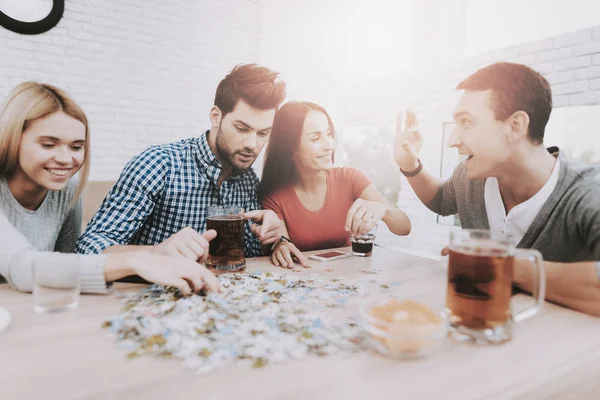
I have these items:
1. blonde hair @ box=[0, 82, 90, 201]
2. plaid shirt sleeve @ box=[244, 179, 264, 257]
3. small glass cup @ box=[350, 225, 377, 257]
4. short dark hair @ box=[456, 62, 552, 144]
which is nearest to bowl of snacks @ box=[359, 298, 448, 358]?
small glass cup @ box=[350, 225, 377, 257]

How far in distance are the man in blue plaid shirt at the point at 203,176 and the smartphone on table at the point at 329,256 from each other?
0.55 feet

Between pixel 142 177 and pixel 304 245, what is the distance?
2.49 feet

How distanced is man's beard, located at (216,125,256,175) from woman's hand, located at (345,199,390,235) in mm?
511

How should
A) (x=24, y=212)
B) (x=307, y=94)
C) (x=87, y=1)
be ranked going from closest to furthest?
(x=24, y=212) → (x=307, y=94) → (x=87, y=1)

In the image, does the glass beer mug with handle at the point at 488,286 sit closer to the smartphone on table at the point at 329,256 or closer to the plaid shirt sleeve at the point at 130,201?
the smartphone on table at the point at 329,256

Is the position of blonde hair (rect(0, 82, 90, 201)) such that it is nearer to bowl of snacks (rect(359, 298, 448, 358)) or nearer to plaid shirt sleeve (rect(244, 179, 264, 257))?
plaid shirt sleeve (rect(244, 179, 264, 257))

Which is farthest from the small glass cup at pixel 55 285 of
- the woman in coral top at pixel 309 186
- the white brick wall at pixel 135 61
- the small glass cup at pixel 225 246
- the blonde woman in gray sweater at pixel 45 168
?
the white brick wall at pixel 135 61

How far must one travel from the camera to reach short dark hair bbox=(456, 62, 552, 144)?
1.37m

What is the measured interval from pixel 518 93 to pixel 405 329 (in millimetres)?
1037

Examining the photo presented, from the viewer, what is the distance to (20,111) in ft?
4.86

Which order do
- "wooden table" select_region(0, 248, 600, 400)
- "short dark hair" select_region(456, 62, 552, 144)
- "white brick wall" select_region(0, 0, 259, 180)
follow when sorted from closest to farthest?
"wooden table" select_region(0, 248, 600, 400), "short dark hair" select_region(456, 62, 552, 144), "white brick wall" select_region(0, 0, 259, 180)

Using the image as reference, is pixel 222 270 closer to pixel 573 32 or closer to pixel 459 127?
pixel 459 127

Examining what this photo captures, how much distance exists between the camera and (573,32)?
1721 millimetres

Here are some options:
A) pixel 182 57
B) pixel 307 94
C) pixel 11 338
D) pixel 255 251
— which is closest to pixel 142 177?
pixel 255 251
